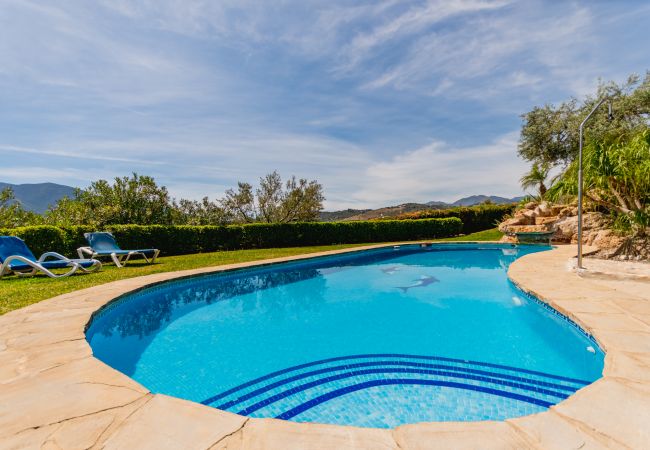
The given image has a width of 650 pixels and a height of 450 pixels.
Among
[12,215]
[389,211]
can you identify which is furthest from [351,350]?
[389,211]

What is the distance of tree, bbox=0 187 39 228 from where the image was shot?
21.0m

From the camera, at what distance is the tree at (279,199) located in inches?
1040

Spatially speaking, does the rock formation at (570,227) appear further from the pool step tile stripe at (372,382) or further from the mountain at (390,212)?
the mountain at (390,212)

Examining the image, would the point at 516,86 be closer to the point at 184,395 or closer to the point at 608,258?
the point at 608,258

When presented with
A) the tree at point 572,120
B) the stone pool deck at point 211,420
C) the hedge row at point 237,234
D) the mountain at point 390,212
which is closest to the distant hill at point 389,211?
the mountain at point 390,212

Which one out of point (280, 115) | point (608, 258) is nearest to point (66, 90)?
point (280, 115)

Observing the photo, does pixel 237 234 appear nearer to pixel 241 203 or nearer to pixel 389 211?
pixel 241 203

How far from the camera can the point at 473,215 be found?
24.6 meters

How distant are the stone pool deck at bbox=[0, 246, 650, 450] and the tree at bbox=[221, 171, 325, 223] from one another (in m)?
23.2

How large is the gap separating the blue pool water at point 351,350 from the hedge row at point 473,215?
1622 centimetres

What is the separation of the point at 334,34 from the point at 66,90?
29.5 feet

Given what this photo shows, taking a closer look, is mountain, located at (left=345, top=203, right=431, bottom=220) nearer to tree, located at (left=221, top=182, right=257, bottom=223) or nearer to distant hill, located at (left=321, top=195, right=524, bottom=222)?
distant hill, located at (left=321, top=195, right=524, bottom=222)

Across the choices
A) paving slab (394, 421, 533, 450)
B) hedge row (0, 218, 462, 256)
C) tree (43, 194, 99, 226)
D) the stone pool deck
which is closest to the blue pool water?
the stone pool deck

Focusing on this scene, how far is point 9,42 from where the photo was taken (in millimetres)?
7613
